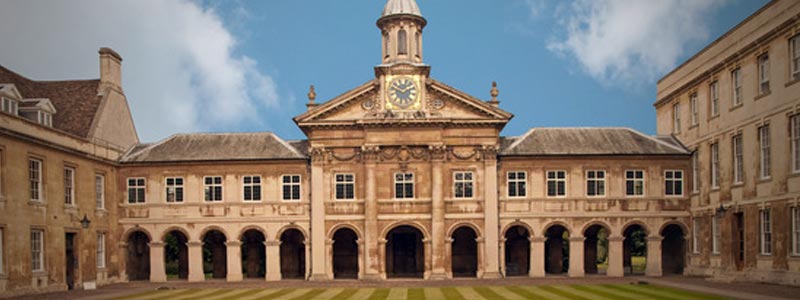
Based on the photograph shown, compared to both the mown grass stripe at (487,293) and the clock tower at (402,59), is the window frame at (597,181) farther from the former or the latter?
the mown grass stripe at (487,293)

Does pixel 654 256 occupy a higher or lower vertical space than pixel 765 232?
lower

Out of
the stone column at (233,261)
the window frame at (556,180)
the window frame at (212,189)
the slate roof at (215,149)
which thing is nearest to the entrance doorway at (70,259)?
the slate roof at (215,149)

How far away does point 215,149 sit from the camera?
48.4m

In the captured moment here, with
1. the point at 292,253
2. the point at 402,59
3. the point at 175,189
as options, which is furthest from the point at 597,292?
the point at 175,189

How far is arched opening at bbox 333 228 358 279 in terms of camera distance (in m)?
50.0

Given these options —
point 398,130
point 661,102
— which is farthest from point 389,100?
point 661,102

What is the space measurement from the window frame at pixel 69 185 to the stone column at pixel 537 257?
25.4m

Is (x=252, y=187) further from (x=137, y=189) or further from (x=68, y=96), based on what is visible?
(x=68, y=96)

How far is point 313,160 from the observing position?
46.8 meters

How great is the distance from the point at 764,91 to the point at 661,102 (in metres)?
14.7

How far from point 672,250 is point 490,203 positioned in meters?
12.6

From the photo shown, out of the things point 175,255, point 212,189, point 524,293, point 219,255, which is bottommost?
point 175,255

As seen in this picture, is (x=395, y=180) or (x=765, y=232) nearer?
(x=765, y=232)

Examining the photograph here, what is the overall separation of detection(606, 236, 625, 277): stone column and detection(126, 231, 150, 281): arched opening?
1081 inches
